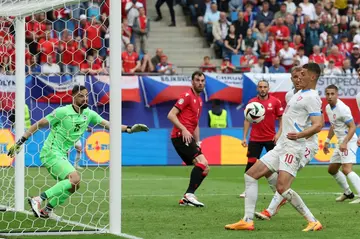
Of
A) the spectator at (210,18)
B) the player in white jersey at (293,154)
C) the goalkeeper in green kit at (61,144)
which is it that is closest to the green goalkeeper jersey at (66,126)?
the goalkeeper in green kit at (61,144)

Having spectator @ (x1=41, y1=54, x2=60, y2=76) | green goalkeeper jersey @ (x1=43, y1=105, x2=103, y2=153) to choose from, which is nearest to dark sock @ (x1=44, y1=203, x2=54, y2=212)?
green goalkeeper jersey @ (x1=43, y1=105, x2=103, y2=153)

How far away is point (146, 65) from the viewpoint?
28.4 m

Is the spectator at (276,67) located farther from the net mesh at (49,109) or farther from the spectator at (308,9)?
the net mesh at (49,109)

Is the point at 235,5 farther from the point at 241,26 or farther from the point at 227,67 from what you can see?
the point at 227,67

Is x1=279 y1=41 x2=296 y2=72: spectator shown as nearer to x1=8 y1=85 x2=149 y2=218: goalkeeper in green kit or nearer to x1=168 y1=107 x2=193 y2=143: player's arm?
x1=168 y1=107 x2=193 y2=143: player's arm

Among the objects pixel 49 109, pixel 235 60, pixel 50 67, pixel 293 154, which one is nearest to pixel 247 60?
pixel 235 60

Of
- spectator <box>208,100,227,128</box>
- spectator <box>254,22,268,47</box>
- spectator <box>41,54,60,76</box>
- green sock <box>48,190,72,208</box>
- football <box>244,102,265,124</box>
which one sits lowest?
spectator <box>208,100,227,128</box>

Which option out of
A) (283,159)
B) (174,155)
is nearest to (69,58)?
(174,155)

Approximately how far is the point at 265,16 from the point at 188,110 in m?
18.1

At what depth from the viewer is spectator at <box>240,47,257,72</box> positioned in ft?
96.8

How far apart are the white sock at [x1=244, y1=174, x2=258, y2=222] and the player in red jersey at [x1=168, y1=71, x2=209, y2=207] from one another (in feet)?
10.5

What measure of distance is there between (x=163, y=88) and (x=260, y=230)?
52.9ft

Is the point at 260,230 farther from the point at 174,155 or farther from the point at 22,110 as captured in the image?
the point at 174,155

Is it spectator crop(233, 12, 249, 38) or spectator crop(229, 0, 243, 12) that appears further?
spectator crop(229, 0, 243, 12)
